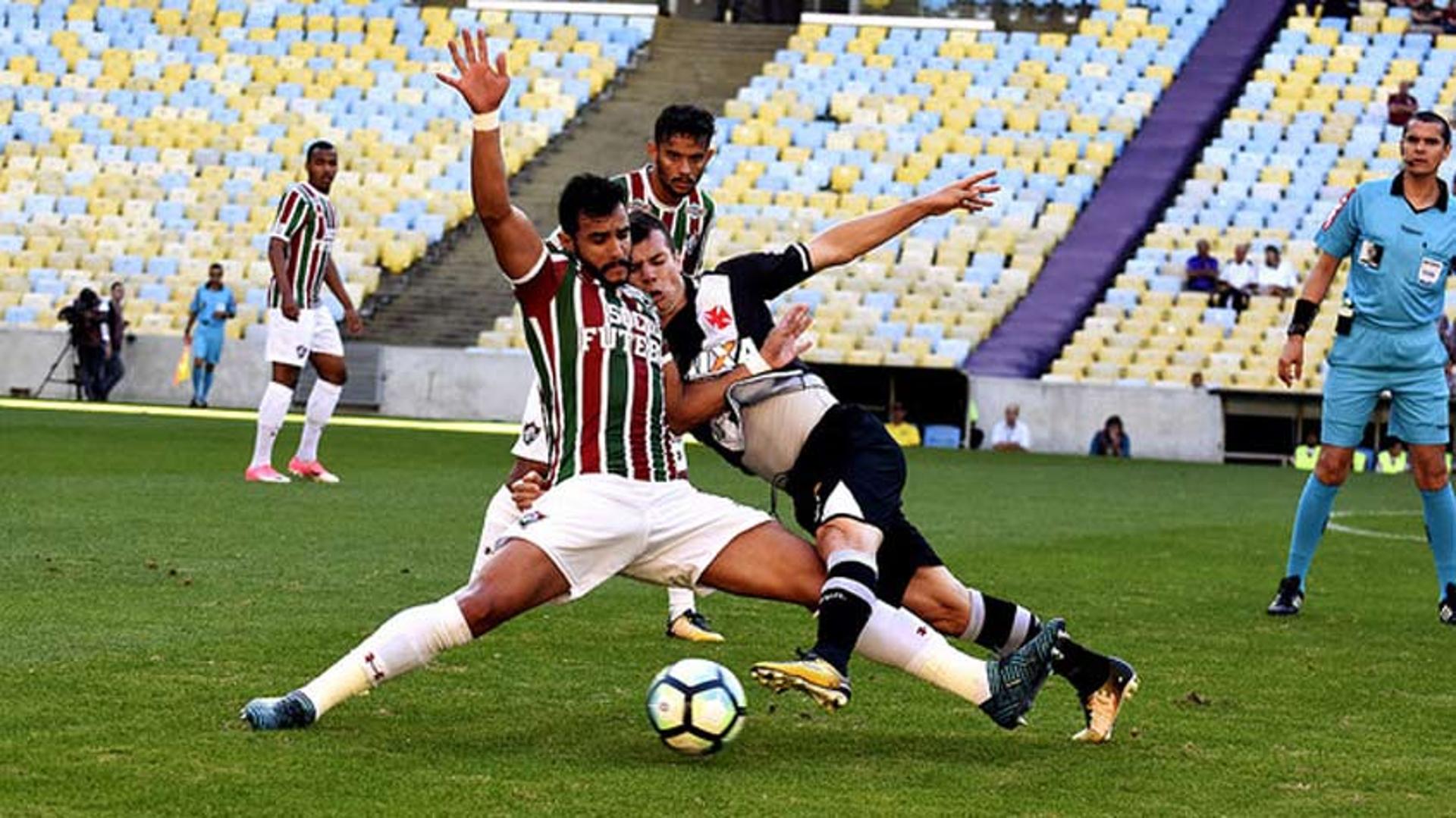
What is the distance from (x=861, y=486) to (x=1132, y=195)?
92.0 feet

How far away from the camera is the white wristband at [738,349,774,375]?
7.52 metres

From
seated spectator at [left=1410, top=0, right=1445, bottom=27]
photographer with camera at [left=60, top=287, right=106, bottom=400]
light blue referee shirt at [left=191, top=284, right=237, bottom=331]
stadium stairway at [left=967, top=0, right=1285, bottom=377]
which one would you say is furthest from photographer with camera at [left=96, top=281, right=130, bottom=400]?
seated spectator at [left=1410, top=0, right=1445, bottom=27]

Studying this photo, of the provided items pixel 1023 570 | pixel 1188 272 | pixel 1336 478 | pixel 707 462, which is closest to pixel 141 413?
pixel 707 462

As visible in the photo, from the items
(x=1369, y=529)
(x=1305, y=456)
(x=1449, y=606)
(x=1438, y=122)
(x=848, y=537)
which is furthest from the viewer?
(x=1305, y=456)

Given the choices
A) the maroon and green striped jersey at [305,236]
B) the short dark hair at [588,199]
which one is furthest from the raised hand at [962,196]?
the maroon and green striped jersey at [305,236]

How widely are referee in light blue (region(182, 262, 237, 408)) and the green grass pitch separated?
579 inches

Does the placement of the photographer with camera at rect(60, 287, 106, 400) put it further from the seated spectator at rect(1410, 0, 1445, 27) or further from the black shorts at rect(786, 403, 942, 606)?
the black shorts at rect(786, 403, 942, 606)

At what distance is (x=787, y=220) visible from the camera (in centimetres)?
3447

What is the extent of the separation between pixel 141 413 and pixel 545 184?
9734 millimetres

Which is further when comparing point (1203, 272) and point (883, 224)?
point (1203, 272)

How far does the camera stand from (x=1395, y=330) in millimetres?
10867

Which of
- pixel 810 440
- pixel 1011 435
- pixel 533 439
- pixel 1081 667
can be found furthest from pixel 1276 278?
pixel 1081 667

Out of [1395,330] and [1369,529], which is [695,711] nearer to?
[1395,330]

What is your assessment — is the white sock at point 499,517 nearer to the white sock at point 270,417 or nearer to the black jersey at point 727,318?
the black jersey at point 727,318
